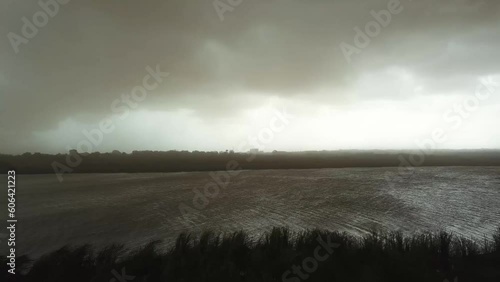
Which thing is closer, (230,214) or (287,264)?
(287,264)

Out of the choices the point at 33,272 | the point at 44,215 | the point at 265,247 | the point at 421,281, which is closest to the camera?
the point at 421,281

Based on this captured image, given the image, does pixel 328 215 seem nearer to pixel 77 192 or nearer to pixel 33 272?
pixel 33 272

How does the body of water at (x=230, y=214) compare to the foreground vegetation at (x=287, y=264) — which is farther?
the body of water at (x=230, y=214)

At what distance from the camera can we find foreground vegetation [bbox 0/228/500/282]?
10.5m

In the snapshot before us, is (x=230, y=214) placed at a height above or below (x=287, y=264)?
below

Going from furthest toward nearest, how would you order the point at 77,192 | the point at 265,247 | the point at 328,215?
the point at 77,192, the point at 328,215, the point at 265,247

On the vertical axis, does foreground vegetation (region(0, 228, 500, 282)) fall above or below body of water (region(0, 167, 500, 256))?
above

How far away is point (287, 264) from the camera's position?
37.2 ft

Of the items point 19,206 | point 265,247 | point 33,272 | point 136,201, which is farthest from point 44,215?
point 265,247

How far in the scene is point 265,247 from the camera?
13.3 m

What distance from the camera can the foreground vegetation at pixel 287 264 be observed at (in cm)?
1045

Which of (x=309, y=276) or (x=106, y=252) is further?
(x=106, y=252)

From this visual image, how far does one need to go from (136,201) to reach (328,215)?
2094 cm

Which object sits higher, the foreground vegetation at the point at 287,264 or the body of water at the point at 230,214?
the foreground vegetation at the point at 287,264
